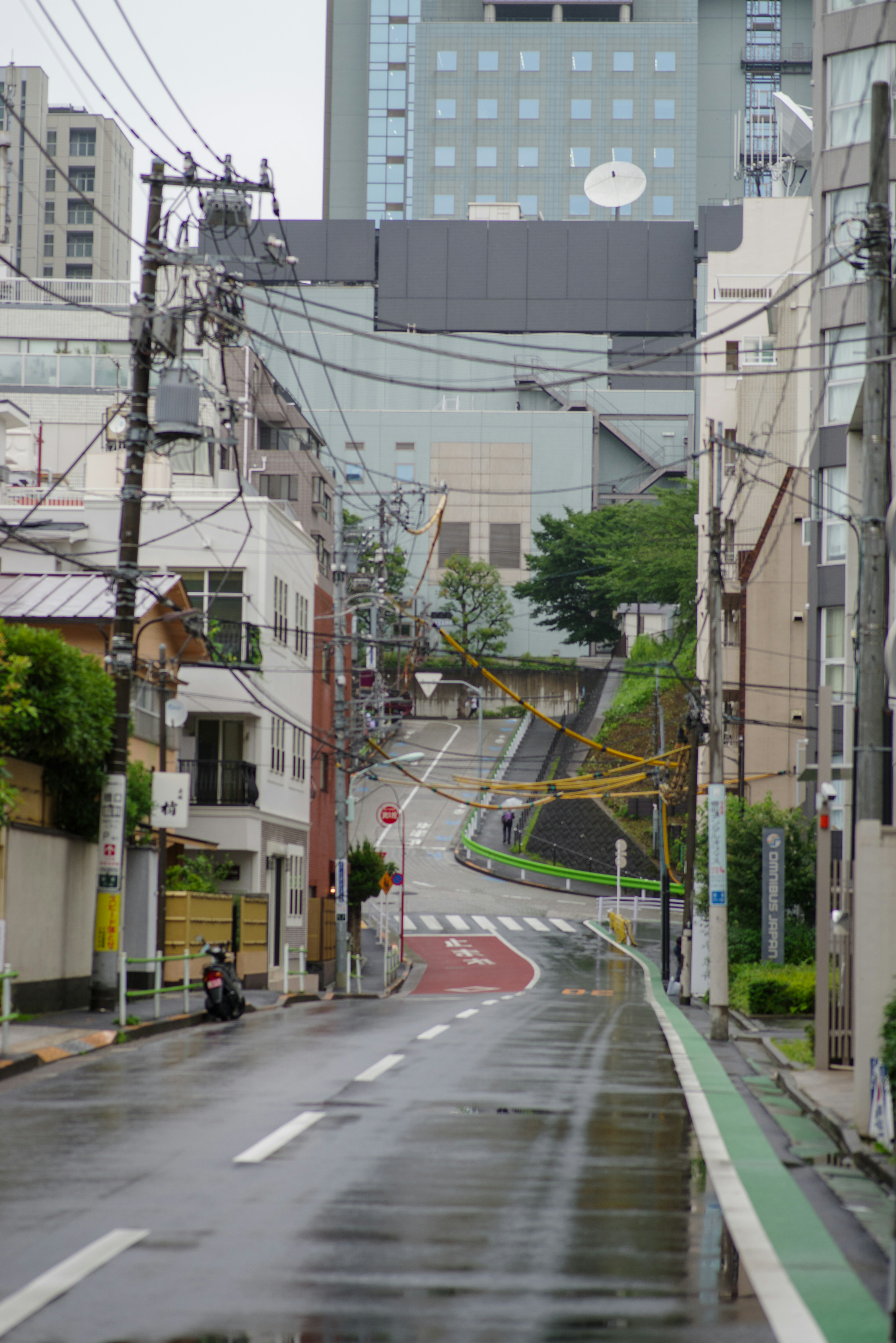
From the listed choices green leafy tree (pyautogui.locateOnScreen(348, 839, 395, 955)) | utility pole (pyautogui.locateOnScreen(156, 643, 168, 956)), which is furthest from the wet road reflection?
green leafy tree (pyautogui.locateOnScreen(348, 839, 395, 955))

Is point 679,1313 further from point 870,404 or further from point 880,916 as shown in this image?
→ point 870,404

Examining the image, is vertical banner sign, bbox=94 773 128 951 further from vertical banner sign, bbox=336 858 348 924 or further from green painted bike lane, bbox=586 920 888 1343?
vertical banner sign, bbox=336 858 348 924

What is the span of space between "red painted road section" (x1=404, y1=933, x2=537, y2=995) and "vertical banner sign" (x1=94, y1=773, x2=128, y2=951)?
18212 mm

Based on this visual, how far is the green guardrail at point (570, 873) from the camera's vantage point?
71875mm

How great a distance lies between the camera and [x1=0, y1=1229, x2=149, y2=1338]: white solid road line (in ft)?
20.5

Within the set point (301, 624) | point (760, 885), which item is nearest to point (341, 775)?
point (301, 624)

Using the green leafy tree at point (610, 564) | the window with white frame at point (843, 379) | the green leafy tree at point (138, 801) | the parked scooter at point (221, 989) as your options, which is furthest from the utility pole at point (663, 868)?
the parked scooter at point (221, 989)

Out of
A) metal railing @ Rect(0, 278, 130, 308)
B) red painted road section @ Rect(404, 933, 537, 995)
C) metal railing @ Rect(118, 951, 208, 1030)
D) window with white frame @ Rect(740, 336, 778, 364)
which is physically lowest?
red painted road section @ Rect(404, 933, 537, 995)

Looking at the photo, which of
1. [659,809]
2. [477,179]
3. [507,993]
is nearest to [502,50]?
[477,179]

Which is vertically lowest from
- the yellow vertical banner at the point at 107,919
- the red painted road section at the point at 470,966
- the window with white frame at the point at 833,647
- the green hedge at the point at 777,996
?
the red painted road section at the point at 470,966

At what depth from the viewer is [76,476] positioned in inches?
2259

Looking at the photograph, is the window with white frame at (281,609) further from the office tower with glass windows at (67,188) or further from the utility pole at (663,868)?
the office tower with glass windows at (67,188)

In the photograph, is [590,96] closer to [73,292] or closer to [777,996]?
[73,292]

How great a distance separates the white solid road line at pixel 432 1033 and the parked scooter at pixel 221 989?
3.67 metres
